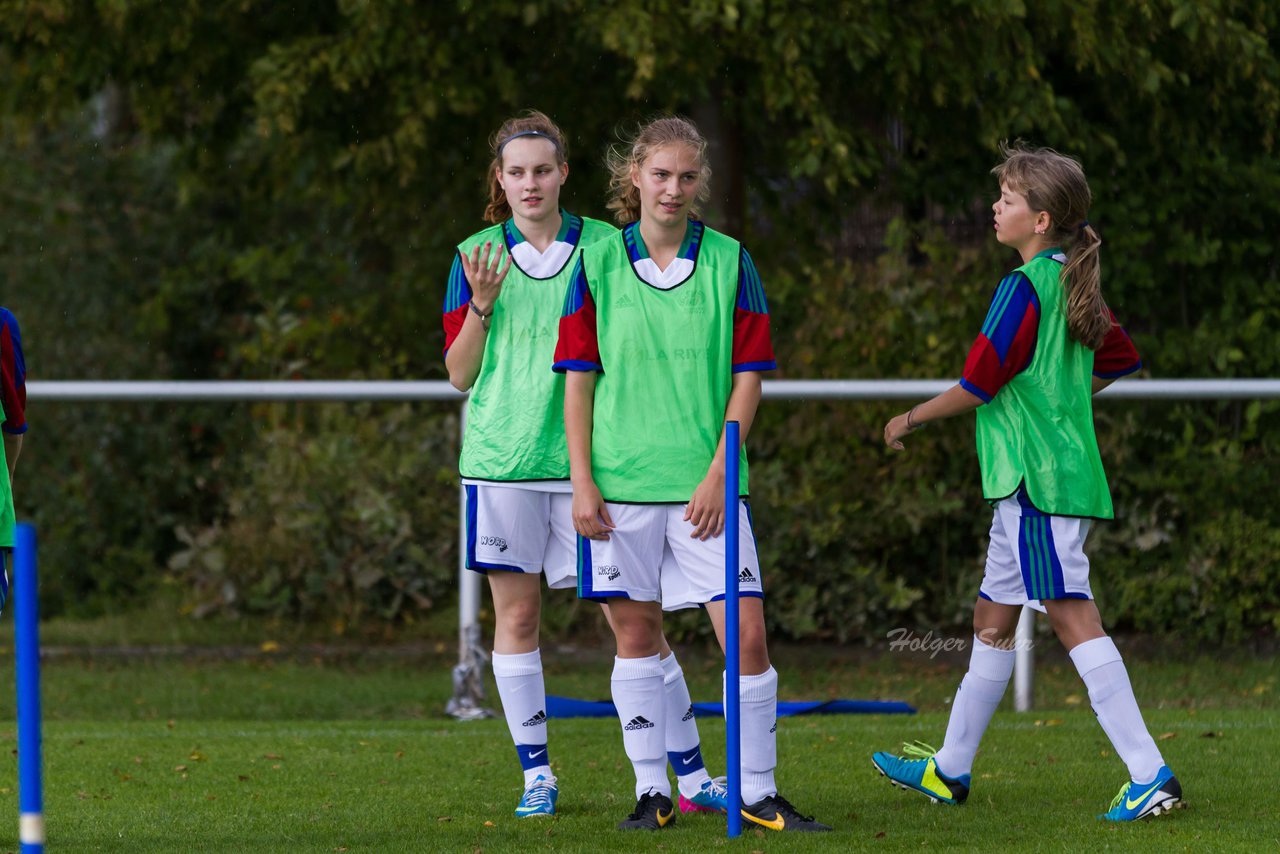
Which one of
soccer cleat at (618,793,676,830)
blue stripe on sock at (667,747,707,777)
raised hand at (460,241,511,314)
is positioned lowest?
soccer cleat at (618,793,676,830)

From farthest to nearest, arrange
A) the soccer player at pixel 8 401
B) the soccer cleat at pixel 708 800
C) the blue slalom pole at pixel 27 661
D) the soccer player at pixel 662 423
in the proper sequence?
the soccer cleat at pixel 708 800 → the soccer player at pixel 662 423 → the soccer player at pixel 8 401 → the blue slalom pole at pixel 27 661

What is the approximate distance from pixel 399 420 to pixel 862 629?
9.63 feet

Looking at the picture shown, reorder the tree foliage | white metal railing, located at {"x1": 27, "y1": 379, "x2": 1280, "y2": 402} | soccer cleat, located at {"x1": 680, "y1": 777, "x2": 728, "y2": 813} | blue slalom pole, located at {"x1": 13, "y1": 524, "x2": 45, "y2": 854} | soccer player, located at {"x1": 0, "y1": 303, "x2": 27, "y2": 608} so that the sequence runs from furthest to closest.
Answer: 1. the tree foliage
2. white metal railing, located at {"x1": 27, "y1": 379, "x2": 1280, "y2": 402}
3. soccer cleat, located at {"x1": 680, "y1": 777, "x2": 728, "y2": 813}
4. soccer player, located at {"x1": 0, "y1": 303, "x2": 27, "y2": 608}
5. blue slalom pole, located at {"x1": 13, "y1": 524, "x2": 45, "y2": 854}

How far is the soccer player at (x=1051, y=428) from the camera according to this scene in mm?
4457

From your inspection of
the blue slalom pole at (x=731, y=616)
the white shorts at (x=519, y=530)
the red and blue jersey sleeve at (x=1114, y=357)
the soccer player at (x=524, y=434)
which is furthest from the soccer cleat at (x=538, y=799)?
the red and blue jersey sleeve at (x=1114, y=357)

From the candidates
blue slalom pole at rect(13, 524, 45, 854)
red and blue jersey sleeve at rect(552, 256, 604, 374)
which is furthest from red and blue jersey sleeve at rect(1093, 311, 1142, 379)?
blue slalom pole at rect(13, 524, 45, 854)

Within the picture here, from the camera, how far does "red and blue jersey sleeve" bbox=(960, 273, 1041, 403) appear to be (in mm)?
4457

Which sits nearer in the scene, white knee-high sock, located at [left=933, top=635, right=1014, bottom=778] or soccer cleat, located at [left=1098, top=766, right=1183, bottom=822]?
soccer cleat, located at [left=1098, top=766, right=1183, bottom=822]

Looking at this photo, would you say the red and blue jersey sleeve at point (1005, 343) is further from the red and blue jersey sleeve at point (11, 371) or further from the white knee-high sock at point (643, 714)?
the red and blue jersey sleeve at point (11, 371)

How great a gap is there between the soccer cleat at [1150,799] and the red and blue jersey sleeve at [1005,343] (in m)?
1.09

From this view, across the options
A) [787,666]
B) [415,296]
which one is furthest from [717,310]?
[415,296]

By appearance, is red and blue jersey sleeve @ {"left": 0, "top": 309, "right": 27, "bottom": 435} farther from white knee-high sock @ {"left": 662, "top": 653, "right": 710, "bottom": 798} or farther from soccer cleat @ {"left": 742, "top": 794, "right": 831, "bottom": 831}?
soccer cleat @ {"left": 742, "top": 794, "right": 831, "bottom": 831}

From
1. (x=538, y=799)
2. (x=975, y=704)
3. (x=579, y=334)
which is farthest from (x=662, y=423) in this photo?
(x=975, y=704)

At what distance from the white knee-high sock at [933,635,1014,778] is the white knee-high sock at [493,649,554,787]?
114 cm
